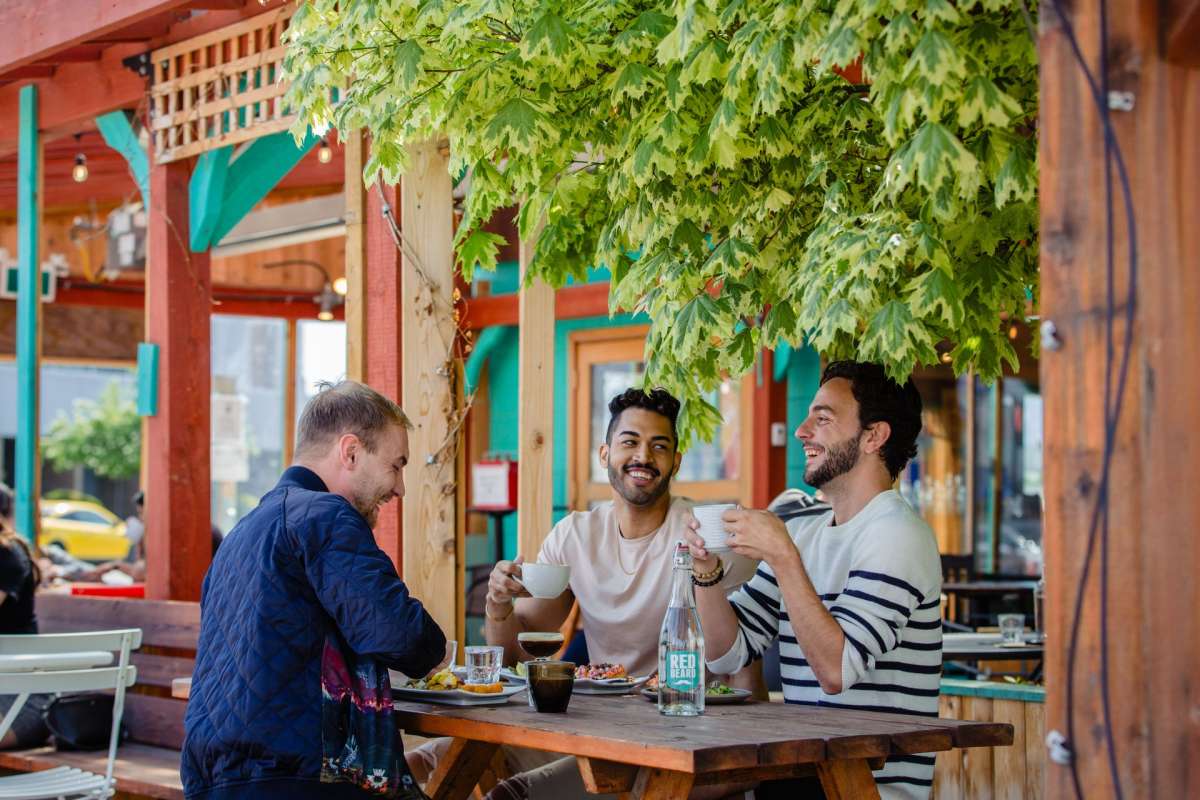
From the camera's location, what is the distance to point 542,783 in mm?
3594

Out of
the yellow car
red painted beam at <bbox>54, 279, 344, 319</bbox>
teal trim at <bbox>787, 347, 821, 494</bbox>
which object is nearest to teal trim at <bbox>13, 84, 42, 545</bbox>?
teal trim at <bbox>787, 347, 821, 494</bbox>

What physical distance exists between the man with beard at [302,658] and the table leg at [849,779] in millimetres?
803

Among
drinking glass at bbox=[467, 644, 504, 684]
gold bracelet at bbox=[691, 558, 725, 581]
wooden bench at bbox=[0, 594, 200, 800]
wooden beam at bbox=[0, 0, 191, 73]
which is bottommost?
wooden bench at bbox=[0, 594, 200, 800]

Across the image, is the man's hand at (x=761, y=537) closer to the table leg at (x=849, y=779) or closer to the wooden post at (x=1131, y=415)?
the table leg at (x=849, y=779)

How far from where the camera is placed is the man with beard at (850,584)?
3014 mm

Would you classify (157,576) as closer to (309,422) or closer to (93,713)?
(93,713)

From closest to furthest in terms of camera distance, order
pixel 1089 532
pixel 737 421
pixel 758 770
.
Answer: pixel 1089 532 → pixel 758 770 → pixel 737 421

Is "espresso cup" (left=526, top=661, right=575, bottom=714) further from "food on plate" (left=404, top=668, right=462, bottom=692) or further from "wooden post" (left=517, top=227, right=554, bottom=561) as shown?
"wooden post" (left=517, top=227, right=554, bottom=561)

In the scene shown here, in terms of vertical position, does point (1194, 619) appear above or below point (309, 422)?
below

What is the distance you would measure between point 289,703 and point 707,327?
112 centimetres

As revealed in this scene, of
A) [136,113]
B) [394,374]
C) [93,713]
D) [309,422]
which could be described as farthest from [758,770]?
[136,113]

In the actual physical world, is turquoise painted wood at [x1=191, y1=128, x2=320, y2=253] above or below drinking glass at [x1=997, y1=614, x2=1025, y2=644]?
above

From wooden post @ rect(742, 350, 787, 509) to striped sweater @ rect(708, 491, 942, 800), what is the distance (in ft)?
18.5

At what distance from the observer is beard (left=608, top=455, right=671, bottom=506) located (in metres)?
4.08
